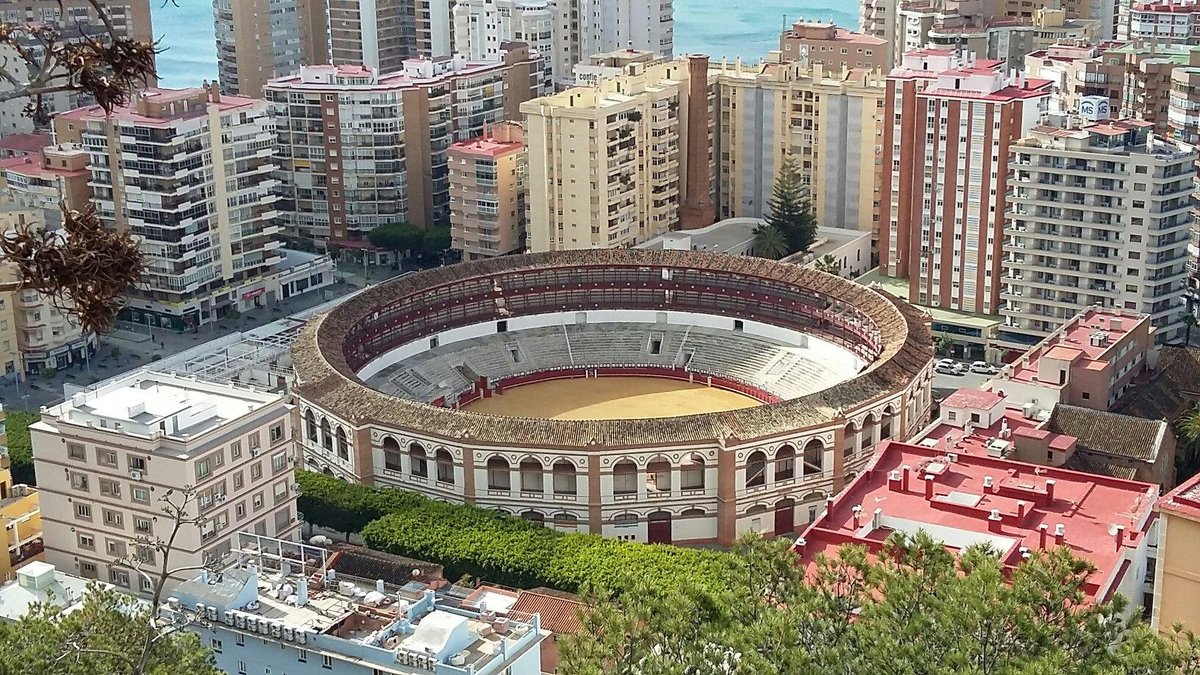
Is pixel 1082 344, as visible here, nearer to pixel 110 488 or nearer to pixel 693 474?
pixel 693 474

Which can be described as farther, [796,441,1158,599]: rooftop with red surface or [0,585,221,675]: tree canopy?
[796,441,1158,599]: rooftop with red surface

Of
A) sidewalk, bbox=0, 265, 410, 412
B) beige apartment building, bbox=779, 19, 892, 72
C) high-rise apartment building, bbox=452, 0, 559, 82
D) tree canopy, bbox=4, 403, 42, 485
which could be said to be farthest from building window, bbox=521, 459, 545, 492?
high-rise apartment building, bbox=452, 0, 559, 82

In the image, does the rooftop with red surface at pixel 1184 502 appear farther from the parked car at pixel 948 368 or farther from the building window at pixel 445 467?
the parked car at pixel 948 368

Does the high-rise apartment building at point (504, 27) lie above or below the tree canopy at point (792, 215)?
above

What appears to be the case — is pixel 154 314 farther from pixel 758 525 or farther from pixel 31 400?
pixel 758 525

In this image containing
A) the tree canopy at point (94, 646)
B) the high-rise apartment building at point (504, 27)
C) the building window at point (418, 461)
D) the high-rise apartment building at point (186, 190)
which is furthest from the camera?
the high-rise apartment building at point (504, 27)

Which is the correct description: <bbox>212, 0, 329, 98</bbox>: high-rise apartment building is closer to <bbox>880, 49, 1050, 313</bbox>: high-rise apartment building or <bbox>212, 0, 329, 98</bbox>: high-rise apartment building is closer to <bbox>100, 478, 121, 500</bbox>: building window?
<bbox>880, 49, 1050, 313</bbox>: high-rise apartment building

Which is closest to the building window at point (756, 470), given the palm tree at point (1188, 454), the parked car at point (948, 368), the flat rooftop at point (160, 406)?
the palm tree at point (1188, 454)

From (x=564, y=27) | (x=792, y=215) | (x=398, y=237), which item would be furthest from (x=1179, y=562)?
(x=564, y=27)
